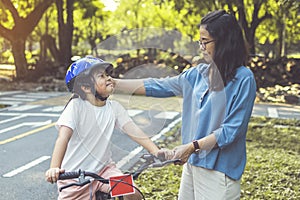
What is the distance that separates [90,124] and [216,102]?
2.16 feet

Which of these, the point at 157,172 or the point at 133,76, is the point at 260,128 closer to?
the point at 157,172

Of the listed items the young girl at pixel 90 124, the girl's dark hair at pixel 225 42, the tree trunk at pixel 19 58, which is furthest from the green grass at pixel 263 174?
the tree trunk at pixel 19 58

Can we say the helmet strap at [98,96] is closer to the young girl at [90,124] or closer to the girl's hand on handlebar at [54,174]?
the young girl at [90,124]

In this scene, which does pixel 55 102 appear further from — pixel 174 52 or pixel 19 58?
pixel 174 52

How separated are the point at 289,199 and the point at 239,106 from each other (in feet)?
9.87

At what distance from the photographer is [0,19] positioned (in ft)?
70.2

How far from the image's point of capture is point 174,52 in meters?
2.23

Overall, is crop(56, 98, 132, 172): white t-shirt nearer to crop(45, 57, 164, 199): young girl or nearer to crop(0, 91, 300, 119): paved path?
crop(45, 57, 164, 199): young girl

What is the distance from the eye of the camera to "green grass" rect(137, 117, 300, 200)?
5086 millimetres

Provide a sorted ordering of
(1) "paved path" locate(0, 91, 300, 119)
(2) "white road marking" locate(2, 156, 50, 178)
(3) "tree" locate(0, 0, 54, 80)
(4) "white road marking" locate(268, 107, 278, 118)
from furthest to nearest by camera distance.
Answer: (3) "tree" locate(0, 0, 54, 80) → (1) "paved path" locate(0, 91, 300, 119) → (4) "white road marking" locate(268, 107, 278, 118) → (2) "white road marking" locate(2, 156, 50, 178)

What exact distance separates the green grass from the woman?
3.40 feet

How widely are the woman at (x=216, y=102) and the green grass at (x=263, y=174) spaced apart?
1037 millimetres

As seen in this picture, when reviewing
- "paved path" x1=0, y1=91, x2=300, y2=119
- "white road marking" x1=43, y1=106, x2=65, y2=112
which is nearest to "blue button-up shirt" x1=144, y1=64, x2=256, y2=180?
"paved path" x1=0, y1=91, x2=300, y2=119

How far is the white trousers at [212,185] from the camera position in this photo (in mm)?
2471
